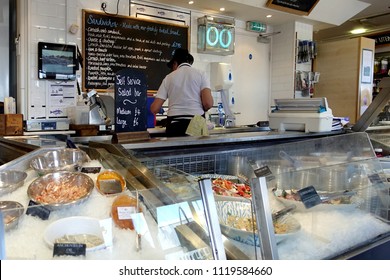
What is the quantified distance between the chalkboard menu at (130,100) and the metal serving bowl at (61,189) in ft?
1.66

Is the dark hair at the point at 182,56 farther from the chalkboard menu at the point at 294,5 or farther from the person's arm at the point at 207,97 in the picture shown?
the chalkboard menu at the point at 294,5

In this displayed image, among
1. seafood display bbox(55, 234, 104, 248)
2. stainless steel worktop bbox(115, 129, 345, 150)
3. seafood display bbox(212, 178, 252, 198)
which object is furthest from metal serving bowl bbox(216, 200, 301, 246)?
stainless steel worktop bbox(115, 129, 345, 150)

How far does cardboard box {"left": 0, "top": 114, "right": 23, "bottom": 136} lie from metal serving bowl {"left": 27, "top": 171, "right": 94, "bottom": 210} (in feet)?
8.77

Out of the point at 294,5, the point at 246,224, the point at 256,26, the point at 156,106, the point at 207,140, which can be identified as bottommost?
the point at 246,224

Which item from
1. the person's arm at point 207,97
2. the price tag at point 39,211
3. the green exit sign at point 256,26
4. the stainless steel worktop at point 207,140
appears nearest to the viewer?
the price tag at point 39,211

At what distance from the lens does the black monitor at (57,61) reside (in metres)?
4.62

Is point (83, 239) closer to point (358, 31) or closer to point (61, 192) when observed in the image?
point (61, 192)

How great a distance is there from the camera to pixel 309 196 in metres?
1.50

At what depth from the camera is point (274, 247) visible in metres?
1.22

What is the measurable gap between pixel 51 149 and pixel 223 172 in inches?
41.6

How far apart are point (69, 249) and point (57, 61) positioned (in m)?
4.13

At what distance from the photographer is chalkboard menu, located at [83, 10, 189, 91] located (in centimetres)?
501

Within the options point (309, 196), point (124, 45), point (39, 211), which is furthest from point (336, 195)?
point (124, 45)

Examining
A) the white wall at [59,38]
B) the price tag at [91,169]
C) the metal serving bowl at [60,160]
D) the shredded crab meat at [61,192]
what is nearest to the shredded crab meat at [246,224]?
the shredded crab meat at [61,192]
